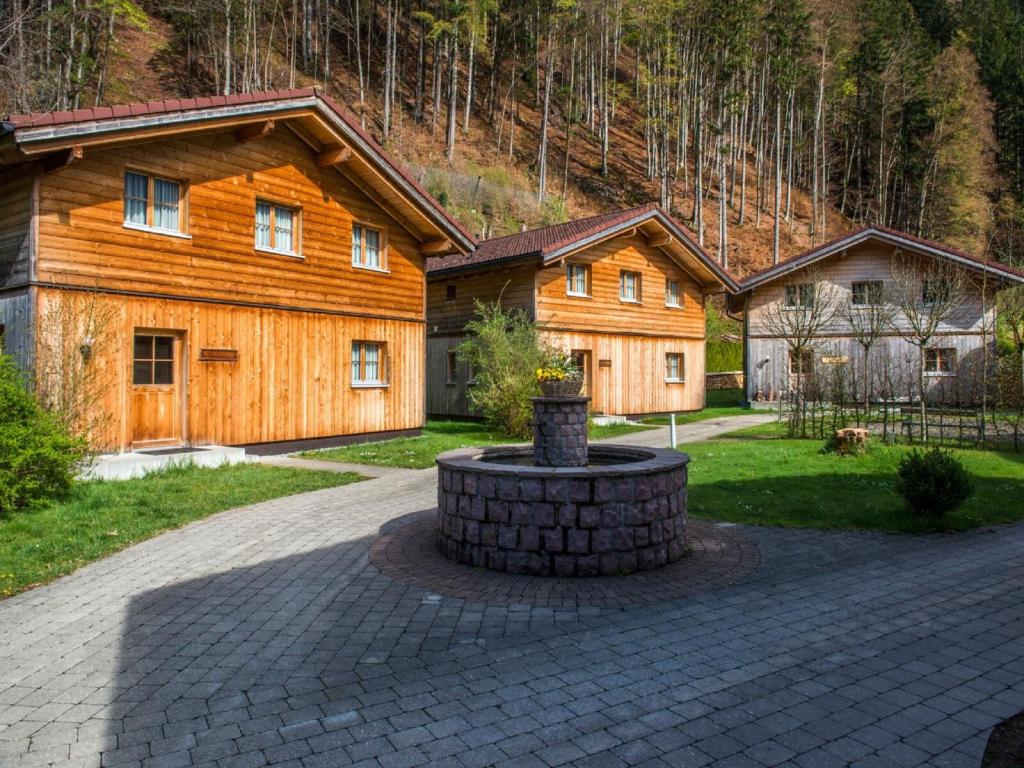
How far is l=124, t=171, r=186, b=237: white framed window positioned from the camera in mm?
12359

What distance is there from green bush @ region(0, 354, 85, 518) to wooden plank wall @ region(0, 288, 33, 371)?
5.39 ft

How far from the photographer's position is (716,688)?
398 cm

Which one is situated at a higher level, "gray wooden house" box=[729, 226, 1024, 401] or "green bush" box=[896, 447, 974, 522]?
"gray wooden house" box=[729, 226, 1024, 401]

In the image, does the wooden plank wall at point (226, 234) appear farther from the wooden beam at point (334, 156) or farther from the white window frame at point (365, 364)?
the white window frame at point (365, 364)

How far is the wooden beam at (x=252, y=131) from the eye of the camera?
1379 cm

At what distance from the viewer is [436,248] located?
17.8 meters

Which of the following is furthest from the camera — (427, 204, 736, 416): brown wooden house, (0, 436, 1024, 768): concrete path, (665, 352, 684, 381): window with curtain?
(665, 352, 684, 381): window with curtain

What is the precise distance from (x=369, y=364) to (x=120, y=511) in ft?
27.7

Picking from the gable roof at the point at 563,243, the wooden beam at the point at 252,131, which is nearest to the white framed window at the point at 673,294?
the gable roof at the point at 563,243

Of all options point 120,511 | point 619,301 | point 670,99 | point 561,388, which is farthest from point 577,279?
point 670,99

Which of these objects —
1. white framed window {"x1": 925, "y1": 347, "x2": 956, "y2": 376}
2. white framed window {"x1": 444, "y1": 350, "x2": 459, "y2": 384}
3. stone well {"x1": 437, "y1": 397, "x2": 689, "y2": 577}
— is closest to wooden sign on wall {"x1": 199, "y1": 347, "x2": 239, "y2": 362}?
stone well {"x1": 437, "y1": 397, "x2": 689, "y2": 577}

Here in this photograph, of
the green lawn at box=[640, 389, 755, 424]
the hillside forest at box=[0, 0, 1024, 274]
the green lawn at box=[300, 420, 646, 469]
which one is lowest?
the green lawn at box=[300, 420, 646, 469]

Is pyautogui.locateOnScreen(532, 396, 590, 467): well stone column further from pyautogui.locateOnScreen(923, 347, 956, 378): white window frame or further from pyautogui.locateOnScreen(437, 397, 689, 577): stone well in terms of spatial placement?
pyautogui.locateOnScreen(923, 347, 956, 378): white window frame

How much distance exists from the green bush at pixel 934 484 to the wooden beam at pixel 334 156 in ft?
41.0
